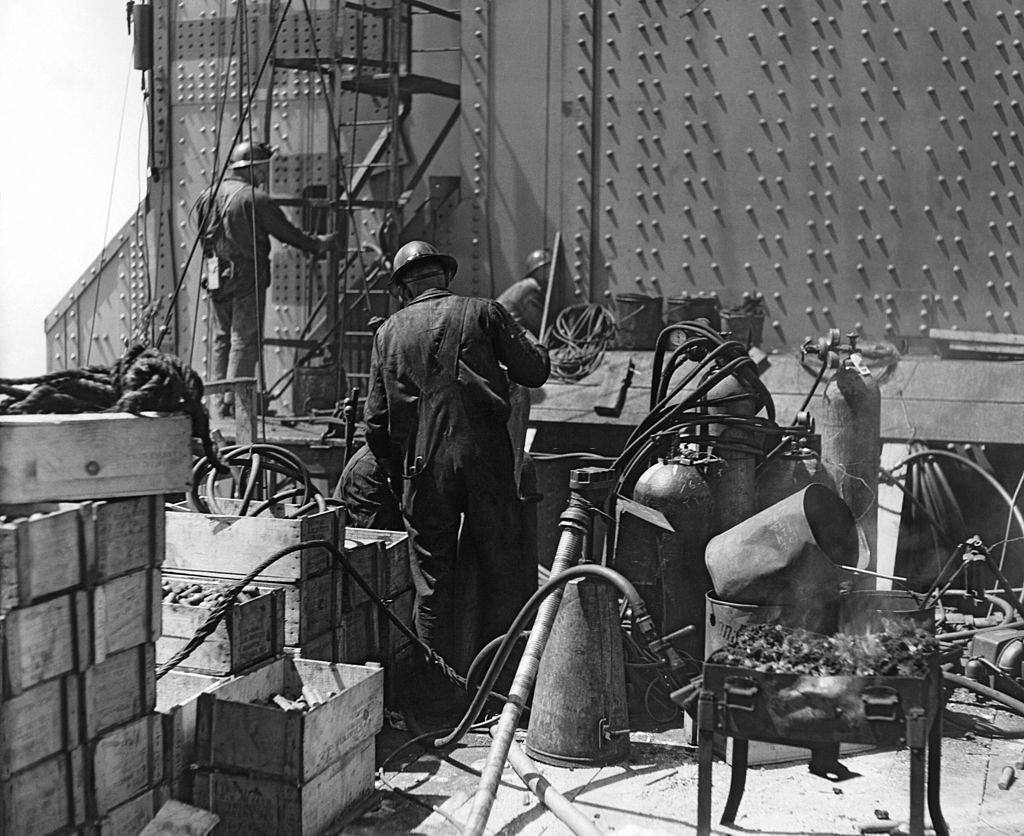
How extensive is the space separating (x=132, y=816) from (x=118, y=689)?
0.45 metres

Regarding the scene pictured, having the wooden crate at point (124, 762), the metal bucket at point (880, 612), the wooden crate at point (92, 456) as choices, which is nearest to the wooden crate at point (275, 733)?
the wooden crate at point (124, 762)

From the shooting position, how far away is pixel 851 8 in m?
9.54

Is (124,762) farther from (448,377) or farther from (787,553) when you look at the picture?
(787,553)

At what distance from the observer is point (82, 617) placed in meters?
3.54

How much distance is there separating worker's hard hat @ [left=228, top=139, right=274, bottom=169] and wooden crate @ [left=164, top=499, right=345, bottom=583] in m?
6.33

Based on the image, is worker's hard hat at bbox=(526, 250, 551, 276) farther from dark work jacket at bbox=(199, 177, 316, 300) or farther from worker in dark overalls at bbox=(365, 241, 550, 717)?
worker in dark overalls at bbox=(365, 241, 550, 717)

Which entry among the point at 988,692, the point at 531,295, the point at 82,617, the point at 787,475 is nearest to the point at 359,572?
the point at 82,617

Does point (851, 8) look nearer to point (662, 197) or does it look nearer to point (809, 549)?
point (662, 197)

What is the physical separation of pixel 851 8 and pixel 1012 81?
1483mm

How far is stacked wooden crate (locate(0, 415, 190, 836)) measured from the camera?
331 centimetres

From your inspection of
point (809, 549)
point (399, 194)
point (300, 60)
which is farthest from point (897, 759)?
point (300, 60)

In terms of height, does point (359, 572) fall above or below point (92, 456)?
below

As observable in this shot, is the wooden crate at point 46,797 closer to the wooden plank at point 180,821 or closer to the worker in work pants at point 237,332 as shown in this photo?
the wooden plank at point 180,821

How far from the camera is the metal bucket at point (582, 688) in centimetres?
511
